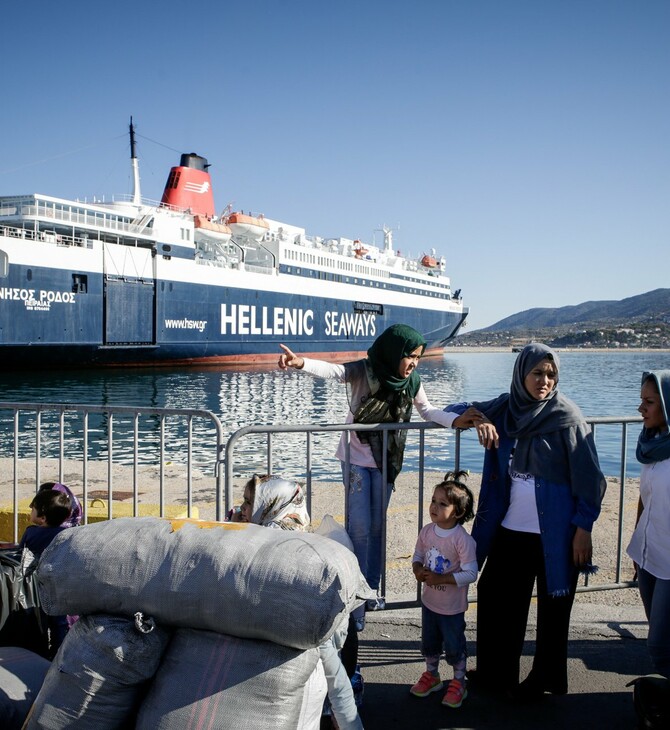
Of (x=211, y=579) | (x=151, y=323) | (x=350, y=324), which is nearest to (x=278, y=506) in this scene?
(x=211, y=579)

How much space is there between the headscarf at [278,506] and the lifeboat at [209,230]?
31.9 meters

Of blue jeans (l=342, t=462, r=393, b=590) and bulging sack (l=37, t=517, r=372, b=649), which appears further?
blue jeans (l=342, t=462, r=393, b=590)

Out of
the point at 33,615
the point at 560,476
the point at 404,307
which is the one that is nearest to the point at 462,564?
the point at 560,476

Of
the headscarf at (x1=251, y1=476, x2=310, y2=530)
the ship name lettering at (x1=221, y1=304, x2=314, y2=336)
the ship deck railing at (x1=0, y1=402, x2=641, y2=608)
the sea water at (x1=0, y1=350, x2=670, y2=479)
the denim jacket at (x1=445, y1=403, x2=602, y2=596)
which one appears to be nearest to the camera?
the headscarf at (x1=251, y1=476, x2=310, y2=530)

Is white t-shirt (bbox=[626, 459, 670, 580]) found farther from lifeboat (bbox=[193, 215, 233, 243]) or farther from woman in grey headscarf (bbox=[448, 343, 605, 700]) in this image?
lifeboat (bbox=[193, 215, 233, 243])

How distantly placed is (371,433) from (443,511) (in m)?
0.63

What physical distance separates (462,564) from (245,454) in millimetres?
8914

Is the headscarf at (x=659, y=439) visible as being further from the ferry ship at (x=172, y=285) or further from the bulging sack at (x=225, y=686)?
the ferry ship at (x=172, y=285)

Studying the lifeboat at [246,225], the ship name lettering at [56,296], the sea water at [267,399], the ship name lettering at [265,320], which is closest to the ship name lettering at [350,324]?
the ship name lettering at [265,320]

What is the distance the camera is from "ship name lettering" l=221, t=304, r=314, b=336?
32500mm

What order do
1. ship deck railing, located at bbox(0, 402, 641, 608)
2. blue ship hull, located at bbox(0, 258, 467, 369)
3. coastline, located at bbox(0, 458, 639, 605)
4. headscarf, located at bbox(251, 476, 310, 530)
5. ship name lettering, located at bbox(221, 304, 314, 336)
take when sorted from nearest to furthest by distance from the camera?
headscarf, located at bbox(251, 476, 310, 530)
ship deck railing, located at bbox(0, 402, 641, 608)
coastline, located at bbox(0, 458, 639, 605)
blue ship hull, located at bbox(0, 258, 467, 369)
ship name lettering, located at bbox(221, 304, 314, 336)

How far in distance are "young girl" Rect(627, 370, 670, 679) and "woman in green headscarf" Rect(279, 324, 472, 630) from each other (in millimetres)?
878

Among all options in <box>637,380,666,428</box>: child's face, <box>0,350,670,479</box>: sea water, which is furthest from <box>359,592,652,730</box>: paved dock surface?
<box>0,350,670,479</box>: sea water

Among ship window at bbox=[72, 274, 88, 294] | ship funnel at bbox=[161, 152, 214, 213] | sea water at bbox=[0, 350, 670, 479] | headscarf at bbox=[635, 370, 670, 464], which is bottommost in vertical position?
sea water at bbox=[0, 350, 670, 479]
